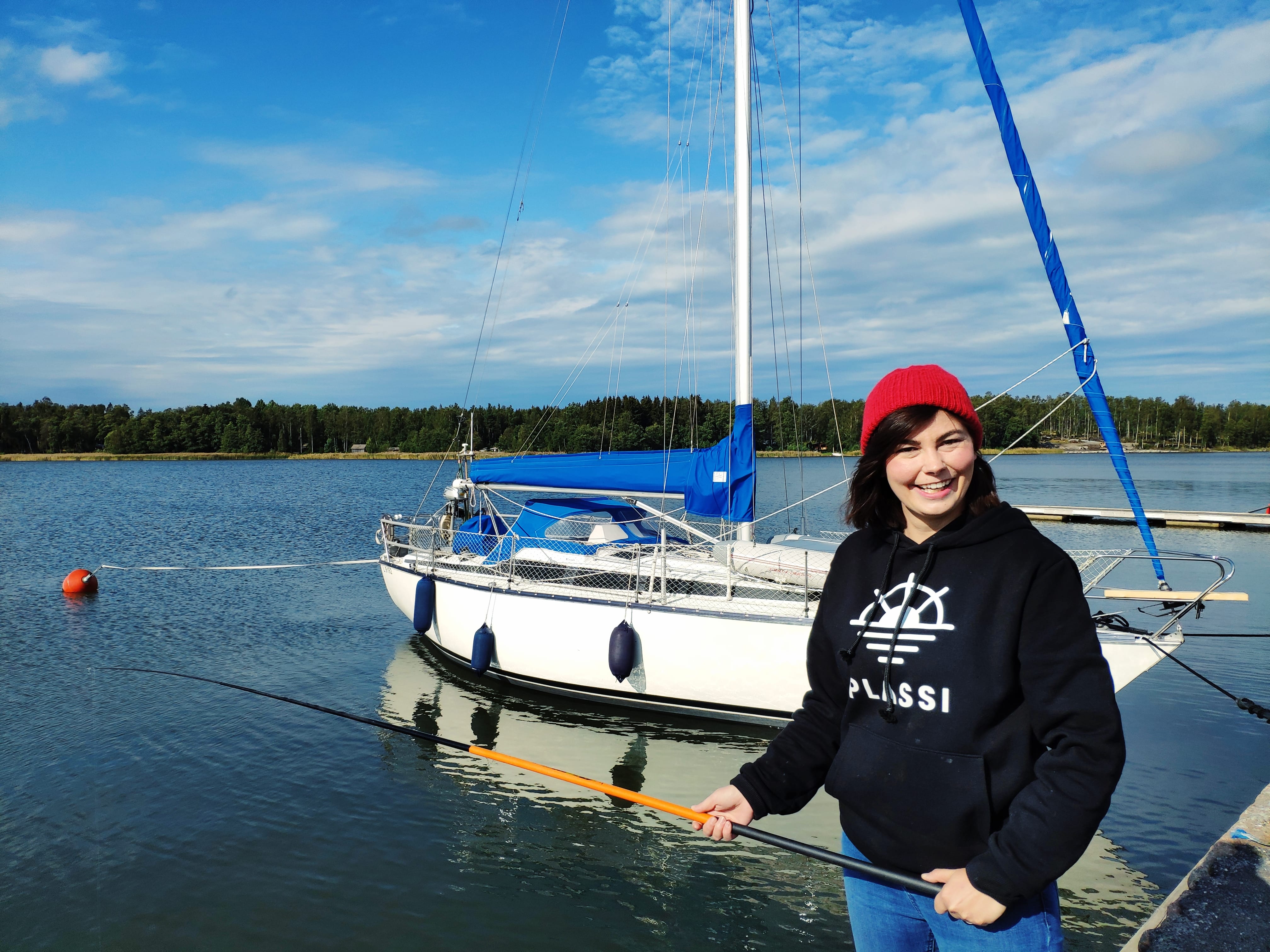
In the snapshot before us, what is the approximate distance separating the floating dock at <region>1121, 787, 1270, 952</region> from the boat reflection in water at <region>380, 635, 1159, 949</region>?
1373 mm

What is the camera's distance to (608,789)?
2.84 metres

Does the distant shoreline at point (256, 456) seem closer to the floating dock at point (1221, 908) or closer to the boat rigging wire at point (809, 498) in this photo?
the boat rigging wire at point (809, 498)

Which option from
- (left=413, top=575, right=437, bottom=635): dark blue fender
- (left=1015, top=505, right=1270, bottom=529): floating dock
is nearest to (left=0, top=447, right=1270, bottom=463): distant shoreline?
(left=1015, top=505, right=1270, bottom=529): floating dock

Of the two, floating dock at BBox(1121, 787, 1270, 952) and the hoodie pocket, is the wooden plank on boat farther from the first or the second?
the hoodie pocket

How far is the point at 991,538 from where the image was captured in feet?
5.52

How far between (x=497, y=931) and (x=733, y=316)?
738 cm

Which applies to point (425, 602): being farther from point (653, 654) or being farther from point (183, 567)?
point (183, 567)

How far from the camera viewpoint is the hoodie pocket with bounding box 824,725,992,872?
1.70m

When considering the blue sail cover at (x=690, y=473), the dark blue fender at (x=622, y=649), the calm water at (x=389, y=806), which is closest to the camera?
the calm water at (x=389, y=806)

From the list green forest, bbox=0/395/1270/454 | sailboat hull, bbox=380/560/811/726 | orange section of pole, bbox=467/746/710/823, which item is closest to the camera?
orange section of pole, bbox=467/746/710/823

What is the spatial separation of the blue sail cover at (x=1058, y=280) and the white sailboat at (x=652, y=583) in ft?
2.57

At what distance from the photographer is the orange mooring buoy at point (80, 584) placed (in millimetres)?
17172

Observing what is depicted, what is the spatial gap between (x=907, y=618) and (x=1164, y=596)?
705 cm

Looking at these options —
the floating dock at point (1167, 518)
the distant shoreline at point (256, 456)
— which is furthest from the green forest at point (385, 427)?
the floating dock at point (1167, 518)
